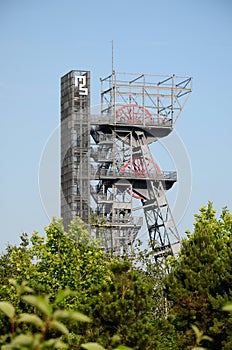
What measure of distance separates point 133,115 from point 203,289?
32.7 metres

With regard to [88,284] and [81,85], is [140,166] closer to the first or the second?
[81,85]

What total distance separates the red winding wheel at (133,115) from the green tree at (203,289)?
28.9 metres

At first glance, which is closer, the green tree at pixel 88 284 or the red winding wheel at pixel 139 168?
the green tree at pixel 88 284

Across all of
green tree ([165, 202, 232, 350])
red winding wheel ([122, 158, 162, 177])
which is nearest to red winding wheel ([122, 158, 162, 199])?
red winding wheel ([122, 158, 162, 177])

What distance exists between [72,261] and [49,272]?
112cm

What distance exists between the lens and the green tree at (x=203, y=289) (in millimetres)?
23969

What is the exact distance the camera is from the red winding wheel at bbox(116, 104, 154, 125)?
57219 mm

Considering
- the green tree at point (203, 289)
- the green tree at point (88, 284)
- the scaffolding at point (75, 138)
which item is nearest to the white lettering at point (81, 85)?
the scaffolding at point (75, 138)

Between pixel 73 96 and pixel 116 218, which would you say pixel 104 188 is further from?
pixel 73 96

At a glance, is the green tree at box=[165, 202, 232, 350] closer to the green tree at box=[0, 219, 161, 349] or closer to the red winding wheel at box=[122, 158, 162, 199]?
the green tree at box=[0, 219, 161, 349]

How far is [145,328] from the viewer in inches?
810

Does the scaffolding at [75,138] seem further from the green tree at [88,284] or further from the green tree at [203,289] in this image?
the green tree at [203,289]

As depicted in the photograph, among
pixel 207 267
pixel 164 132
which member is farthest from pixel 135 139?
pixel 207 267

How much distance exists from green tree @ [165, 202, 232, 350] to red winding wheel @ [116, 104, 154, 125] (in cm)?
2889
